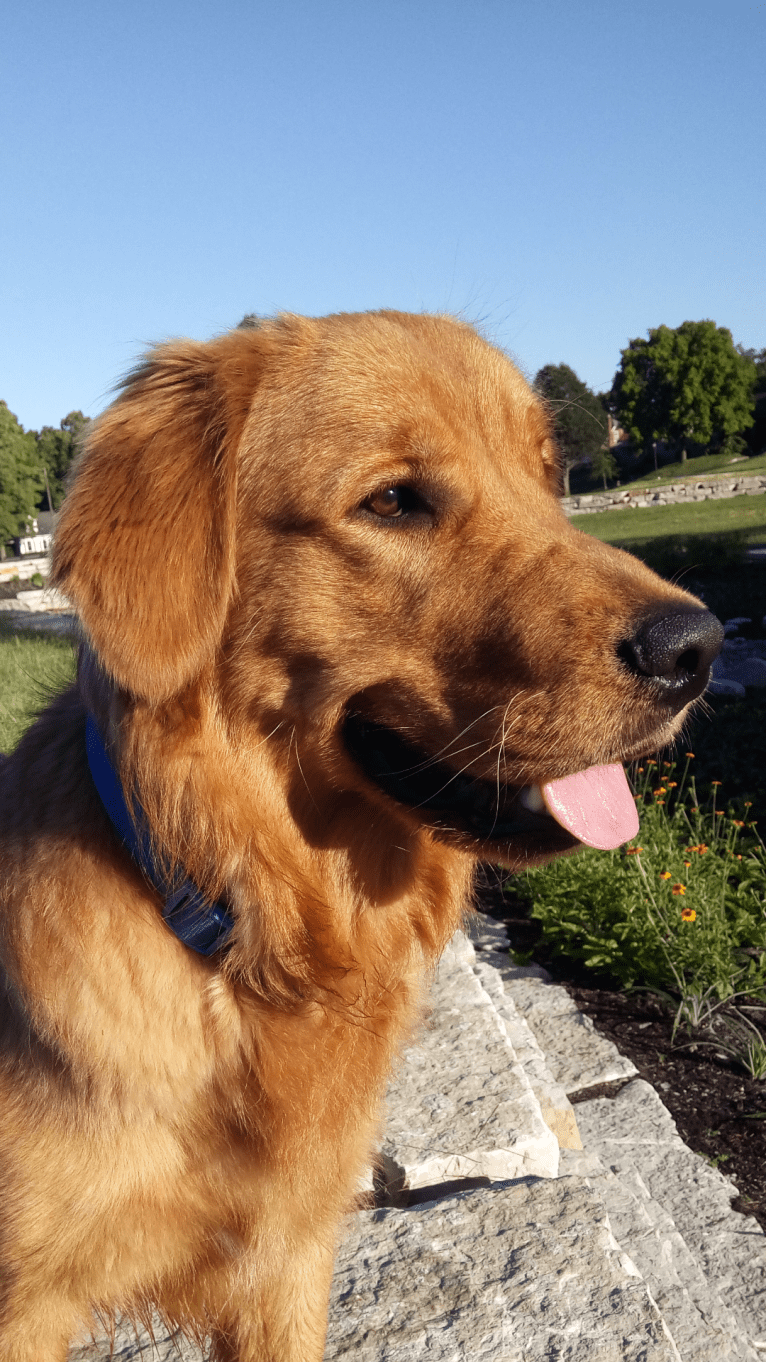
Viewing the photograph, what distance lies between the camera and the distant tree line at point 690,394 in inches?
2645

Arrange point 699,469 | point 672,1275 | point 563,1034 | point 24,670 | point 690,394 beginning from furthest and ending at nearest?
point 690,394
point 699,469
point 24,670
point 563,1034
point 672,1275

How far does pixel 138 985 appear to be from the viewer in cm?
204

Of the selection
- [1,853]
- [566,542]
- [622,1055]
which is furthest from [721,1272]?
[1,853]

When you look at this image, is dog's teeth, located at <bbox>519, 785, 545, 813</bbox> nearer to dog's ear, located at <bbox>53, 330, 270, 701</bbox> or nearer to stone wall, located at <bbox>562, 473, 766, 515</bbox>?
dog's ear, located at <bbox>53, 330, 270, 701</bbox>

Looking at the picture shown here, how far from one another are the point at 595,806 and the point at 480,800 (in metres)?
0.27

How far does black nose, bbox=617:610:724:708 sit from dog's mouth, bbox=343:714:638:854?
13.9 inches

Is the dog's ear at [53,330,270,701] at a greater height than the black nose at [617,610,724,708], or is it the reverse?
the dog's ear at [53,330,270,701]

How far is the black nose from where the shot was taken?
1926 millimetres

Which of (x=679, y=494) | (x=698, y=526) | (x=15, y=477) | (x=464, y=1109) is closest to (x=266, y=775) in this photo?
(x=464, y=1109)

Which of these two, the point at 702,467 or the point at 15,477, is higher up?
the point at 15,477

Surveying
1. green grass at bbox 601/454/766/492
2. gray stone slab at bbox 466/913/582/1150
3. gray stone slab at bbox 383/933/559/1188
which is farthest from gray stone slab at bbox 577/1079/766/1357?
green grass at bbox 601/454/766/492

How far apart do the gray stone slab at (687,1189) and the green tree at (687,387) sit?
227 ft

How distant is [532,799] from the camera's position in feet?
7.12

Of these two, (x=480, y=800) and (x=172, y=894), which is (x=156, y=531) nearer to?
(x=172, y=894)
